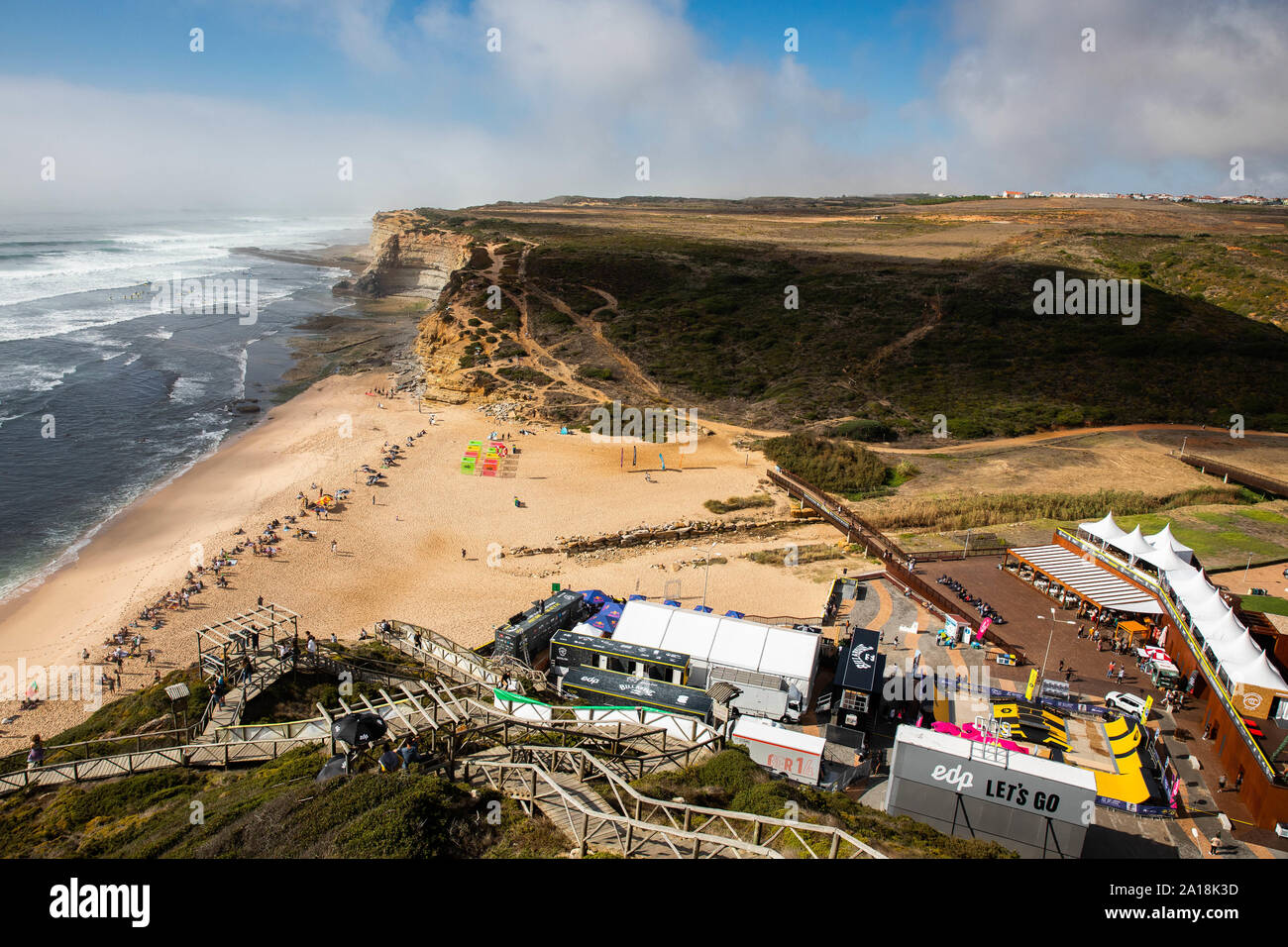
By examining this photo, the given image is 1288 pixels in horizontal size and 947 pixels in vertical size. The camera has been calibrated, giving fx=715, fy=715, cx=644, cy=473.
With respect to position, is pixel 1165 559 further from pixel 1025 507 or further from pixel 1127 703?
pixel 1025 507

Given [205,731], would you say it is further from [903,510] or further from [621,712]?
[903,510]

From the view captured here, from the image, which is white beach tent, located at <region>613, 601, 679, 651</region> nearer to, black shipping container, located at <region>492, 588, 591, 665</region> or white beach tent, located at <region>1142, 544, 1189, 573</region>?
black shipping container, located at <region>492, 588, 591, 665</region>

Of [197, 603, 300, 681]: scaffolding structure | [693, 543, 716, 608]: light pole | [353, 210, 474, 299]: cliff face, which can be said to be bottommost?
[693, 543, 716, 608]: light pole

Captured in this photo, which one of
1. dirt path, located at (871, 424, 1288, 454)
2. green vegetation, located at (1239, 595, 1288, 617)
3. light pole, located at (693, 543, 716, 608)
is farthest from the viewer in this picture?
dirt path, located at (871, 424, 1288, 454)

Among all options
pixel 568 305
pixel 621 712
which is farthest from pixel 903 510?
pixel 568 305
